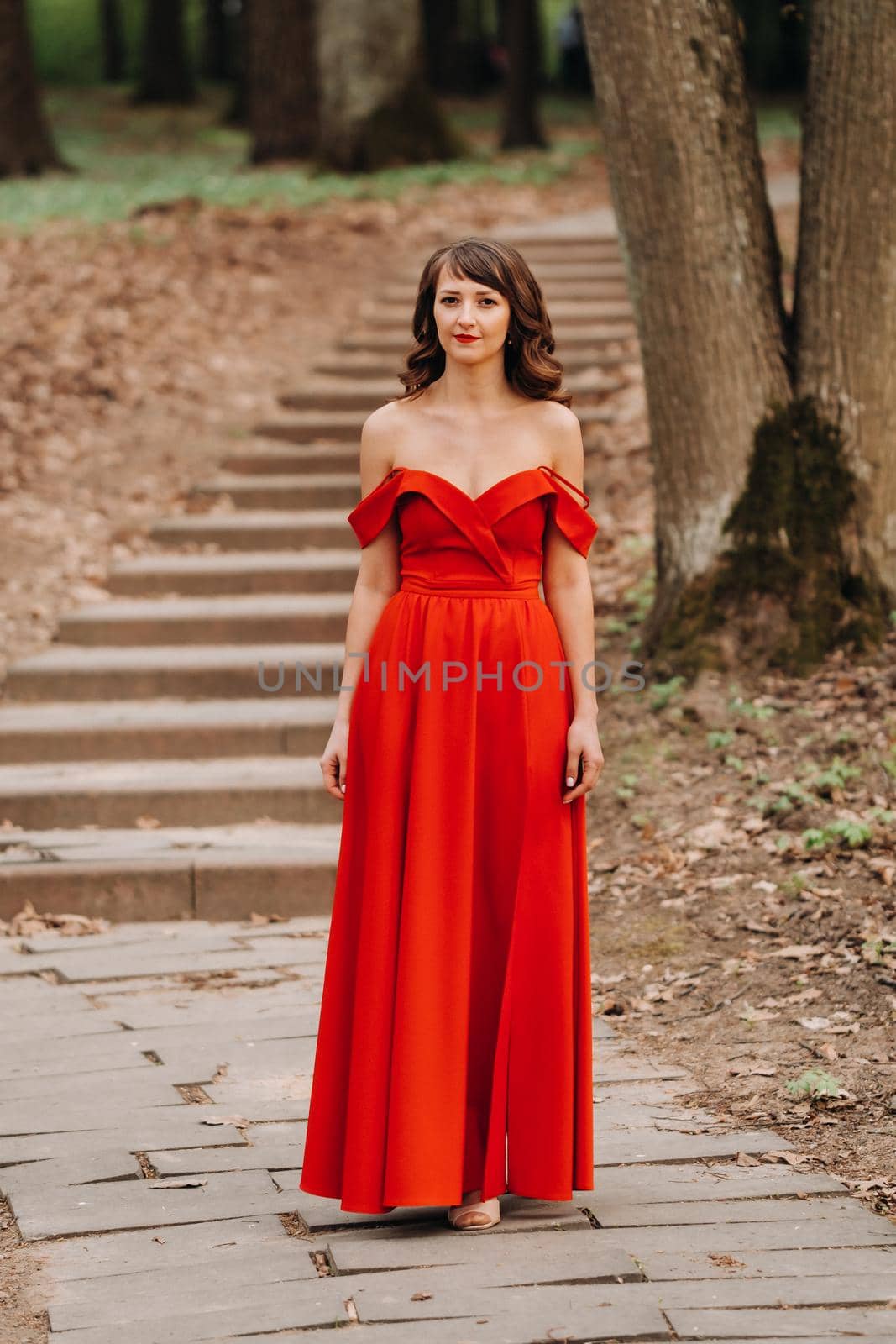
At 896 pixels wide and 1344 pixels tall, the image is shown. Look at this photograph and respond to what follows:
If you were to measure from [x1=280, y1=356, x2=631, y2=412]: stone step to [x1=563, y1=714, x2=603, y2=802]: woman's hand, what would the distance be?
22.7 ft

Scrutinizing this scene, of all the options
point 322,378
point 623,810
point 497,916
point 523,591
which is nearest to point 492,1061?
point 497,916

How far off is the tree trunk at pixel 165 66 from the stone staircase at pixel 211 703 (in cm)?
2104

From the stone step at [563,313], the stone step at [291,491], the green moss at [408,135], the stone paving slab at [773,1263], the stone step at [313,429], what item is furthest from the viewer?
the green moss at [408,135]

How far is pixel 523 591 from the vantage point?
360cm

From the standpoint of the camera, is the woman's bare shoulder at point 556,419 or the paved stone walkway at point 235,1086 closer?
the paved stone walkway at point 235,1086

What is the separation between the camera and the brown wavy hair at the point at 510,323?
3561 mm

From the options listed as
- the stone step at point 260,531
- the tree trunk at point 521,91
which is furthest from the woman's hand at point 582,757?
the tree trunk at point 521,91

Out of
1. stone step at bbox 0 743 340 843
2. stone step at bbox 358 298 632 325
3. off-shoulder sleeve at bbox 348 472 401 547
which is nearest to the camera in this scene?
off-shoulder sleeve at bbox 348 472 401 547

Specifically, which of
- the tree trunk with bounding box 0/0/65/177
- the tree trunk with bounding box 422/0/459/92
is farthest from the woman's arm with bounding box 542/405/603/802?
the tree trunk with bounding box 422/0/459/92

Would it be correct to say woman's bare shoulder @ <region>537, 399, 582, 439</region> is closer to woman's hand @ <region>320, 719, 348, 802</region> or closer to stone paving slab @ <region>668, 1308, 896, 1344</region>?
woman's hand @ <region>320, 719, 348, 802</region>

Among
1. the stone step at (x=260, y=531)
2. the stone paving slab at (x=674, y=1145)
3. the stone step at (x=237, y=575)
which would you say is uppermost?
the stone step at (x=260, y=531)

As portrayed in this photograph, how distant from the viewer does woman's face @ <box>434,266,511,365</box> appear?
11.6 ft

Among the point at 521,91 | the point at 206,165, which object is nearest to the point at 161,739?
the point at 206,165

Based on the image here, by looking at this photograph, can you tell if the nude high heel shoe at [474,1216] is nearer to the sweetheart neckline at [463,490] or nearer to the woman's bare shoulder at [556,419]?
the sweetheart neckline at [463,490]
